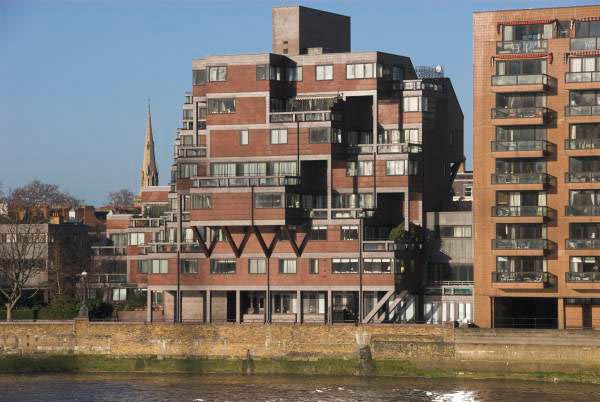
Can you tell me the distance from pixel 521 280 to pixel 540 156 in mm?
10092

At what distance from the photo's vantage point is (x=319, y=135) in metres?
133

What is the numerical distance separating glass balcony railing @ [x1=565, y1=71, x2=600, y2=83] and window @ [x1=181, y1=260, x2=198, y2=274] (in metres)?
36.0

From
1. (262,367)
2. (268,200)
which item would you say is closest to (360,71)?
(268,200)

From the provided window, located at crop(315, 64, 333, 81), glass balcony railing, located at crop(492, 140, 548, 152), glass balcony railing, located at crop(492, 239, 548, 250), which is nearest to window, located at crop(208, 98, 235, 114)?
window, located at crop(315, 64, 333, 81)

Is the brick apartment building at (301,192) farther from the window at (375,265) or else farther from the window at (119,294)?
the window at (119,294)

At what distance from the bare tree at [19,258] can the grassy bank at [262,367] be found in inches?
428

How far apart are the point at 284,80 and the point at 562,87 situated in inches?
1000

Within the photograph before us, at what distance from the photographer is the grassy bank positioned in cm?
11744

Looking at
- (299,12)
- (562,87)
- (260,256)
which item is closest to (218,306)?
(260,256)

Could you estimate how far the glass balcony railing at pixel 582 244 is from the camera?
12325cm

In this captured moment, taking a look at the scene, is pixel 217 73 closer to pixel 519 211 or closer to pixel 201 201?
pixel 201 201

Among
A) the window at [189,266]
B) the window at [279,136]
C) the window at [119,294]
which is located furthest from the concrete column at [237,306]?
the window at [119,294]

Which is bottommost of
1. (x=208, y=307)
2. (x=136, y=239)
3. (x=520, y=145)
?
(x=208, y=307)

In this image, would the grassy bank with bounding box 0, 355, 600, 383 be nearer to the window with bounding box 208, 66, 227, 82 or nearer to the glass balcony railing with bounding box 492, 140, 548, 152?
the glass balcony railing with bounding box 492, 140, 548, 152
